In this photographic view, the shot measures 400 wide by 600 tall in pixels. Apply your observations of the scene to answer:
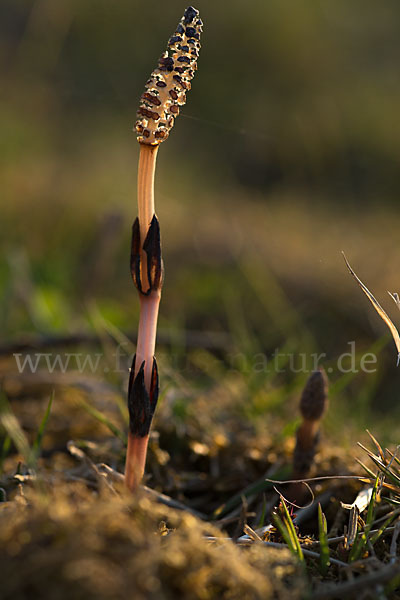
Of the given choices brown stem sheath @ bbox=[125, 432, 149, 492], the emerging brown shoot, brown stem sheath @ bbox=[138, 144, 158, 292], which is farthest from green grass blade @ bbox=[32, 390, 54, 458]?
the emerging brown shoot

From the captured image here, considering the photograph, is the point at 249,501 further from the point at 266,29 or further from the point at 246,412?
the point at 266,29

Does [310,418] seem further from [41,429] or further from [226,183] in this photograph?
[226,183]

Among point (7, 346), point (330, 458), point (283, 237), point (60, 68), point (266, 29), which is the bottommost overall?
point (7, 346)

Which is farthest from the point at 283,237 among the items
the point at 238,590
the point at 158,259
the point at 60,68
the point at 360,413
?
the point at 60,68

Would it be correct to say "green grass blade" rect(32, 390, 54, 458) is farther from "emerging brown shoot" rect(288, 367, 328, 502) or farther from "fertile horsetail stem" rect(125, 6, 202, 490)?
"emerging brown shoot" rect(288, 367, 328, 502)

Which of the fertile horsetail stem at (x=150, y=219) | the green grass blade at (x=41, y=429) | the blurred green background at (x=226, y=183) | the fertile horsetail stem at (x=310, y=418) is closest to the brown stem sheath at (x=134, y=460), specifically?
the fertile horsetail stem at (x=150, y=219)

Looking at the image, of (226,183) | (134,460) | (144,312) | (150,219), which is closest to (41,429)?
(134,460)
